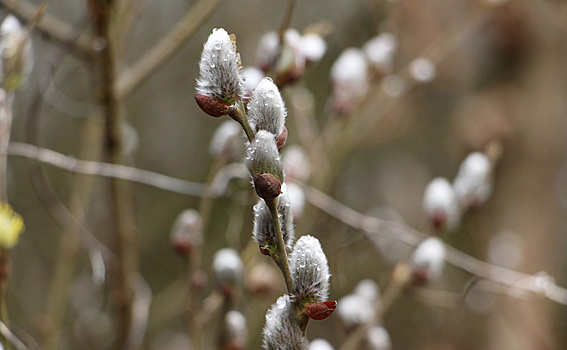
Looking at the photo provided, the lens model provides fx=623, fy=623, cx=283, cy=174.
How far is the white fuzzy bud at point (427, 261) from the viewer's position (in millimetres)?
669

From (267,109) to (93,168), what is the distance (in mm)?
393

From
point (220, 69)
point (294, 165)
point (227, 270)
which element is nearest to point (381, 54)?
point (294, 165)

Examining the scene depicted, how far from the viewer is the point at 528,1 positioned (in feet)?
5.13

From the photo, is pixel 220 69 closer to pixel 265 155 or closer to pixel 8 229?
pixel 265 155

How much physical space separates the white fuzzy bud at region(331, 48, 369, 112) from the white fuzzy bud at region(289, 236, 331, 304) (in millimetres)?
487

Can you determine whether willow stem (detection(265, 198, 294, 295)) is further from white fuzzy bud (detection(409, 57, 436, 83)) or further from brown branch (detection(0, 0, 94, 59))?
white fuzzy bud (detection(409, 57, 436, 83))

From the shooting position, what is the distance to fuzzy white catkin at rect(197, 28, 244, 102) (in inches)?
14.2

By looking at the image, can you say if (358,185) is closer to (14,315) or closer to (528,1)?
(528,1)

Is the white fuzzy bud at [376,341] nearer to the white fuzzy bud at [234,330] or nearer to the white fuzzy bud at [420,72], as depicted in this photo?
the white fuzzy bud at [234,330]

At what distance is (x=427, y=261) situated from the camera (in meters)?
0.67

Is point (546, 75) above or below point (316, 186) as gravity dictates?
above

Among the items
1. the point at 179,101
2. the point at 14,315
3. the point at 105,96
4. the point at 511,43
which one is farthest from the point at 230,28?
the point at 105,96

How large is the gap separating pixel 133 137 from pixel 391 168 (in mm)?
1357

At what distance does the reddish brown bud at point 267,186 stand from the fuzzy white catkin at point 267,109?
0.03 meters
